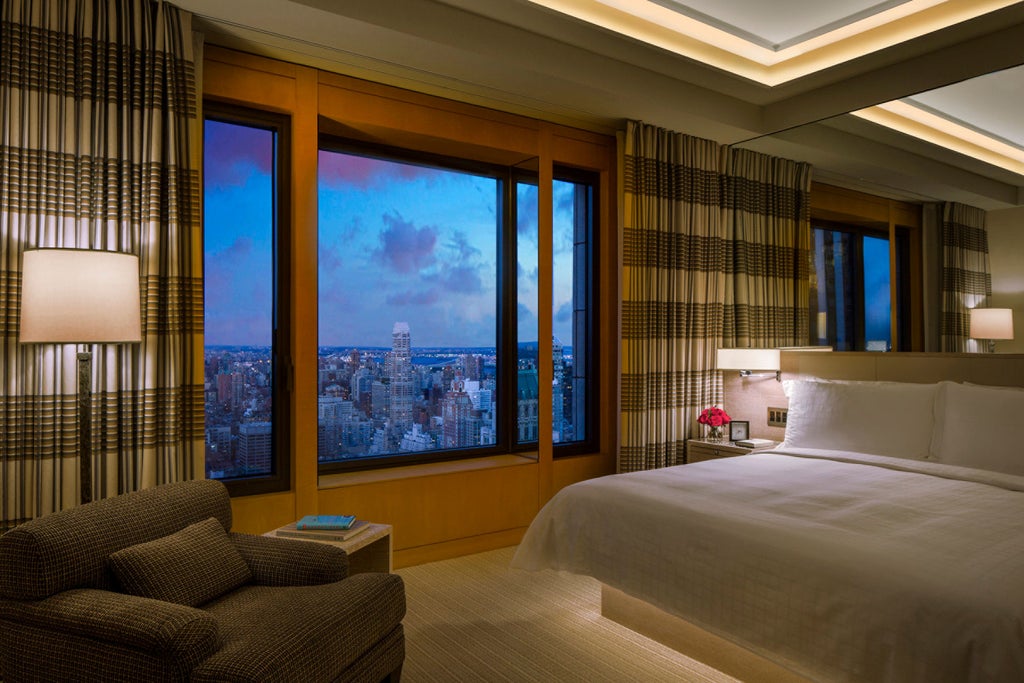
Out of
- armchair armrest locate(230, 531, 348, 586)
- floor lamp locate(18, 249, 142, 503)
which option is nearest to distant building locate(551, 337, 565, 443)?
armchair armrest locate(230, 531, 348, 586)

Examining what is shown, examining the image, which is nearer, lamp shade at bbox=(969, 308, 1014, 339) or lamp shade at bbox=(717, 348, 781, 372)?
lamp shade at bbox=(969, 308, 1014, 339)

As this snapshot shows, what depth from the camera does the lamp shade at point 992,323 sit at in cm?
347

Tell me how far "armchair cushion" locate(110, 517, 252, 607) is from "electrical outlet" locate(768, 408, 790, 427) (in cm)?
359

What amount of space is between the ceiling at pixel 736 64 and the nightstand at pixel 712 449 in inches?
71.2

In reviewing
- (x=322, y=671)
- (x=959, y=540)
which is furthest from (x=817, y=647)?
(x=322, y=671)

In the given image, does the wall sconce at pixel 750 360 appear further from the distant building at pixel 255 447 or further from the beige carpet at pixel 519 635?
the distant building at pixel 255 447

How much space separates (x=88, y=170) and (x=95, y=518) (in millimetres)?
1556

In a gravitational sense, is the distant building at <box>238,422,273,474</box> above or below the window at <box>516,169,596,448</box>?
below

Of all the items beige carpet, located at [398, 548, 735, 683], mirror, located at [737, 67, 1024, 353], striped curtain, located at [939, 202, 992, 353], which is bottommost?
beige carpet, located at [398, 548, 735, 683]

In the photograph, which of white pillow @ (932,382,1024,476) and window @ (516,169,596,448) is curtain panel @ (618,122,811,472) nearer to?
window @ (516,169,596,448)

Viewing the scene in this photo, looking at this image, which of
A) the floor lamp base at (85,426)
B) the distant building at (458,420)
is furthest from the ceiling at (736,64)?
the distant building at (458,420)

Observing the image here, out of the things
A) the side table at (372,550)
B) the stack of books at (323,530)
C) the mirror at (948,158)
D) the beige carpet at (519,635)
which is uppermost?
the mirror at (948,158)

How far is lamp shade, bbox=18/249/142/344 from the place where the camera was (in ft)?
7.20

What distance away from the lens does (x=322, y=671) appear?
6.02ft
